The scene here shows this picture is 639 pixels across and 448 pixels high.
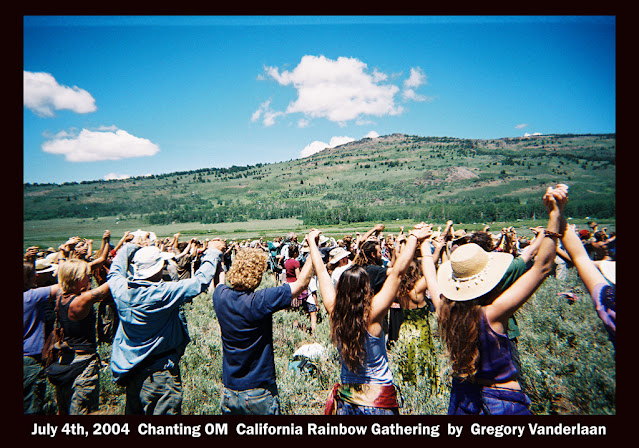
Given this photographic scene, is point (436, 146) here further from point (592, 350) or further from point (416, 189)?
point (592, 350)

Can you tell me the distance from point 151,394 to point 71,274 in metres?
1.58

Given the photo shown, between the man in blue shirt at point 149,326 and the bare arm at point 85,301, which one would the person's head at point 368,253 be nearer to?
the man in blue shirt at point 149,326

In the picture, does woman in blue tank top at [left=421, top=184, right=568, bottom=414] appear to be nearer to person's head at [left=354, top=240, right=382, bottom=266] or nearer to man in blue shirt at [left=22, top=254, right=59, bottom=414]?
person's head at [left=354, top=240, right=382, bottom=266]

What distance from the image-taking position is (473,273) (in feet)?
7.42

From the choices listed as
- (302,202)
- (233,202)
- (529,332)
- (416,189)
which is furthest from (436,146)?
(529,332)

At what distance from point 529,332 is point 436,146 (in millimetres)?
206542

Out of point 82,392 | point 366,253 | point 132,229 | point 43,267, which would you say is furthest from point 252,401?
point 132,229

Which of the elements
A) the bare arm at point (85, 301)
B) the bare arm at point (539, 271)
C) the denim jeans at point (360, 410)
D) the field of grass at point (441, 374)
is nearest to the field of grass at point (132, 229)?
the field of grass at point (441, 374)

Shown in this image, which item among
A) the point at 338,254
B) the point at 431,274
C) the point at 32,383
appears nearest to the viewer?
the point at 431,274

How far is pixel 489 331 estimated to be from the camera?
216cm

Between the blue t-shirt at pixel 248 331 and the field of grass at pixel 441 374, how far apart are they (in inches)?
87.7

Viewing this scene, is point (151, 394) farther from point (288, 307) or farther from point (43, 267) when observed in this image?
point (43, 267)
